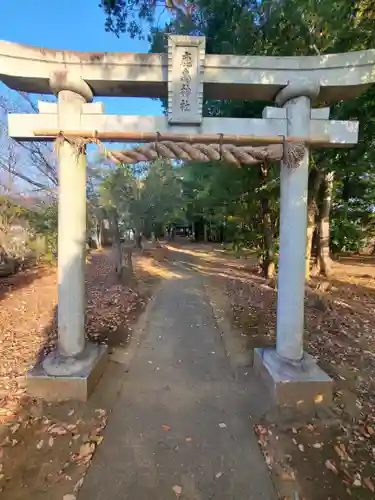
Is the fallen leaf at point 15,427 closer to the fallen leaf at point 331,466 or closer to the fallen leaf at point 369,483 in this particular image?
the fallen leaf at point 331,466

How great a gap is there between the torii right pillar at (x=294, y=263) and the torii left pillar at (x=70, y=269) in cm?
232

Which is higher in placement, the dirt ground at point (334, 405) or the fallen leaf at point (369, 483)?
the dirt ground at point (334, 405)

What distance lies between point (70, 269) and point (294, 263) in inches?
107

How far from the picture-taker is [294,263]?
3.61 m

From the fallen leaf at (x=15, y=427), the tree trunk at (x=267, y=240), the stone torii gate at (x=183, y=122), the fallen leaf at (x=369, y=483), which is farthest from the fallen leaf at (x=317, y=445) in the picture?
the tree trunk at (x=267, y=240)

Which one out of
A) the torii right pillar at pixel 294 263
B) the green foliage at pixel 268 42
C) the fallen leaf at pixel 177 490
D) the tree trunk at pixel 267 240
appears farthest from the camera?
the tree trunk at pixel 267 240

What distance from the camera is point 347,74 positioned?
3.47 meters

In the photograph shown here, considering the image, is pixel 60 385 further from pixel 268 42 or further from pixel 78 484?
pixel 268 42

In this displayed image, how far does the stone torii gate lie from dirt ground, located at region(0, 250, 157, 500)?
0.26m

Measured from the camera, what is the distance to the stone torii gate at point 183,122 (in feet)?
11.1

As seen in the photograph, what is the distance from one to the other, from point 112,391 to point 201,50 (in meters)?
4.19

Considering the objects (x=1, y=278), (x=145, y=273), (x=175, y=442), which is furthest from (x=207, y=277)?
(x=175, y=442)

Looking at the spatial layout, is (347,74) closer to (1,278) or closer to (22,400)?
(22,400)

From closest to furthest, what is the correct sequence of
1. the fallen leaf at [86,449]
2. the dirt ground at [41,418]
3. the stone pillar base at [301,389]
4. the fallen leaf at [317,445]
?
the dirt ground at [41,418] → the fallen leaf at [86,449] → the fallen leaf at [317,445] → the stone pillar base at [301,389]
